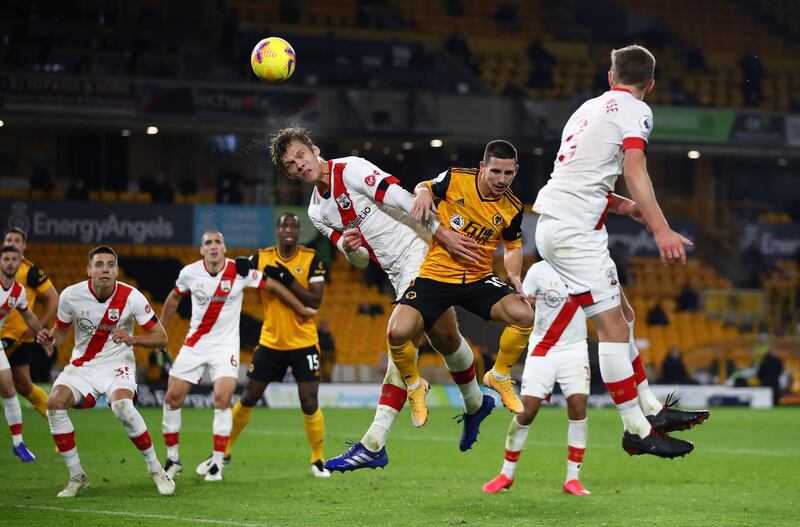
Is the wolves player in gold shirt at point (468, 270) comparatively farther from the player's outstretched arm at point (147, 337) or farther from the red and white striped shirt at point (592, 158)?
the player's outstretched arm at point (147, 337)

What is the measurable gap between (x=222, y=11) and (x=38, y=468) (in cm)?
1963

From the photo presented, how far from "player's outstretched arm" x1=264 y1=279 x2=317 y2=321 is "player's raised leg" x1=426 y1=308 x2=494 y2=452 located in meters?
3.48

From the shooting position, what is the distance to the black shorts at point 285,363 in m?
13.0

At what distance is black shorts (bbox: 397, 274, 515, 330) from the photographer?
9008mm

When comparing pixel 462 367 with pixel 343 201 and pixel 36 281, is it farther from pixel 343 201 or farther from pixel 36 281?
pixel 36 281

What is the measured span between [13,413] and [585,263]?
812 cm

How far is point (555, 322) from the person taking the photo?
38.7 ft

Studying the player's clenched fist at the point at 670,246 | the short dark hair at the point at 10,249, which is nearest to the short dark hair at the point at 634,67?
the player's clenched fist at the point at 670,246

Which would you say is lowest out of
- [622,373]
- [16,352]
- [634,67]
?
[16,352]

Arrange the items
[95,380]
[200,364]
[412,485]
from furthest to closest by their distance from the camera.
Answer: [200,364]
[412,485]
[95,380]

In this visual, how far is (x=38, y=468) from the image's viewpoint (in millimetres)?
12852

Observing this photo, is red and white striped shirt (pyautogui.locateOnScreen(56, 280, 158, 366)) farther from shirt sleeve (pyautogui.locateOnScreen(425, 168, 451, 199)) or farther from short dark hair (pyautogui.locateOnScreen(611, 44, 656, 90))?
short dark hair (pyautogui.locateOnScreen(611, 44, 656, 90))

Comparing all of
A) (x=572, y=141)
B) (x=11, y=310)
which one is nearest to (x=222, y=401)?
(x=11, y=310)

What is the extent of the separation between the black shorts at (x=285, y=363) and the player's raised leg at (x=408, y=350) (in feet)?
12.0
